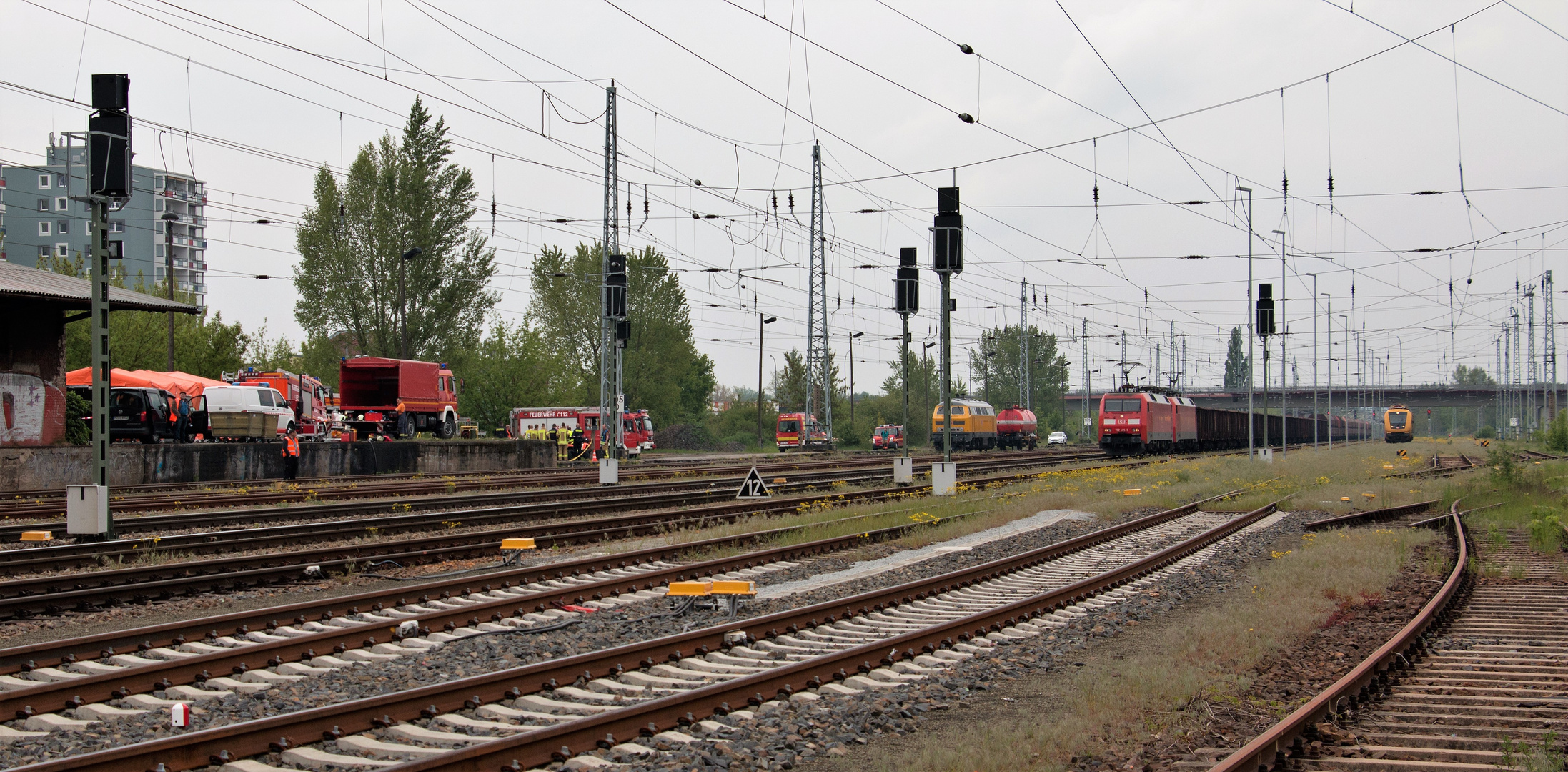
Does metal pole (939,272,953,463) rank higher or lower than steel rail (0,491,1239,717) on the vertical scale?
higher

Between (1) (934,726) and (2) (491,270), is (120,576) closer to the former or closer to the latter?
(1) (934,726)

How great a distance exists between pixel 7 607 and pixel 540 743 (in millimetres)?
7294

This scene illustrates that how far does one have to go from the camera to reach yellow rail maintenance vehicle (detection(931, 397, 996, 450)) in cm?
6378

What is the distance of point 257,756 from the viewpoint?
19.6 ft

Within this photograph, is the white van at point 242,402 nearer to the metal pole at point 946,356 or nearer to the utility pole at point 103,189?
the utility pole at point 103,189

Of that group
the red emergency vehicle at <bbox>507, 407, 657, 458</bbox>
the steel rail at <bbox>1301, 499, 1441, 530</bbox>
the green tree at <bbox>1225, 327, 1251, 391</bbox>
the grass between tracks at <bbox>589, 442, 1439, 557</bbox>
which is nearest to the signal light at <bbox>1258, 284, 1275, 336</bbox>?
the grass between tracks at <bbox>589, 442, 1439, 557</bbox>

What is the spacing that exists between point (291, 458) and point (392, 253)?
28.2m

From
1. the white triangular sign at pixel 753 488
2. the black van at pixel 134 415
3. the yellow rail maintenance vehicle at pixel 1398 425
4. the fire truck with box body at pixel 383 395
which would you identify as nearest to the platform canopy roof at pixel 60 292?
the black van at pixel 134 415

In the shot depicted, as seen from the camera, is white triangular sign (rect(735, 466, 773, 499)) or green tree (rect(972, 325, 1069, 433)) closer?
white triangular sign (rect(735, 466, 773, 499))

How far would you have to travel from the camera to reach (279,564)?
43.9 ft

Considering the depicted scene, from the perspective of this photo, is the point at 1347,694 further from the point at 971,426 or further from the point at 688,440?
the point at 688,440

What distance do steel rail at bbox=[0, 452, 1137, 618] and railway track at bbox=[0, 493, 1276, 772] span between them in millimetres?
3247

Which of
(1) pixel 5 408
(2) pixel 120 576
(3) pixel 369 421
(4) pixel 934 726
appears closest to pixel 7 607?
(2) pixel 120 576

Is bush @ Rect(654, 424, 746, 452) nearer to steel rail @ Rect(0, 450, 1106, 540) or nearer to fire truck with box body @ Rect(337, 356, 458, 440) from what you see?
fire truck with box body @ Rect(337, 356, 458, 440)
